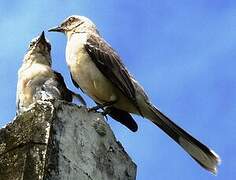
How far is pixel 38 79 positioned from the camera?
6.84 m

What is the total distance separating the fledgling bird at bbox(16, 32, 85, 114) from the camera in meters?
5.80

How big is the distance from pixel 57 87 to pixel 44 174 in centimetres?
233

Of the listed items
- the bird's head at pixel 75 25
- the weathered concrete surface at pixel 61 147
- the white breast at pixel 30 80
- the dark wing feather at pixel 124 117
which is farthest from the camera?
the bird's head at pixel 75 25

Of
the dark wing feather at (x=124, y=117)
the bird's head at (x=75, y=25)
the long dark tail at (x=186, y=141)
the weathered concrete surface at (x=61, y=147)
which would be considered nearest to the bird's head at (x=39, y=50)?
the bird's head at (x=75, y=25)

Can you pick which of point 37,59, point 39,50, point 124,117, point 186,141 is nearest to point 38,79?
point 124,117

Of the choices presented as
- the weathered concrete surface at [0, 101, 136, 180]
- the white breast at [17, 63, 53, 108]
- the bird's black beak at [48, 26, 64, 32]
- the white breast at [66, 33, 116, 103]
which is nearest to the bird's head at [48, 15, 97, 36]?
the bird's black beak at [48, 26, 64, 32]

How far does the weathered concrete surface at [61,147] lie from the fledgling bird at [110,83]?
2.73 meters

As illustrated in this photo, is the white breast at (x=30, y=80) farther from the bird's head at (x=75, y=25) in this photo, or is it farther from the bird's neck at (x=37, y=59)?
the bird's head at (x=75, y=25)

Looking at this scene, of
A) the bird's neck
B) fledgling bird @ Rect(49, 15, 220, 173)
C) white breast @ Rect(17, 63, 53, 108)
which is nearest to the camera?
white breast @ Rect(17, 63, 53, 108)

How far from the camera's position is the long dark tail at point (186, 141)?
6.30 meters

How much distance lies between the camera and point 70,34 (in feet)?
27.1

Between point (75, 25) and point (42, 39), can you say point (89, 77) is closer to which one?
point (75, 25)

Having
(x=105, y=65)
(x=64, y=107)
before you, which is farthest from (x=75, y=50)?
(x=64, y=107)

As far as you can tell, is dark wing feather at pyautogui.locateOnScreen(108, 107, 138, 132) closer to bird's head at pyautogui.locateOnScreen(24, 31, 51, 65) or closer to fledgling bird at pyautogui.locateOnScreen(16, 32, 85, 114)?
fledgling bird at pyautogui.locateOnScreen(16, 32, 85, 114)
